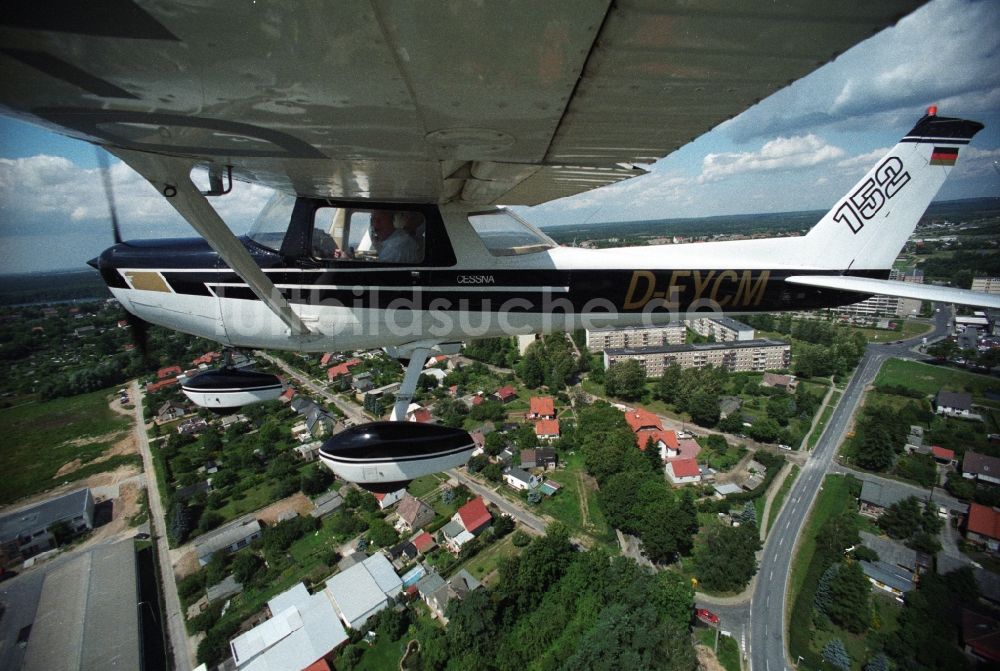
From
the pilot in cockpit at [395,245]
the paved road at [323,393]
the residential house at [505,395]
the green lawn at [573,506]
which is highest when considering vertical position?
the pilot in cockpit at [395,245]

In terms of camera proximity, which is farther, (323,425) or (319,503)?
(323,425)

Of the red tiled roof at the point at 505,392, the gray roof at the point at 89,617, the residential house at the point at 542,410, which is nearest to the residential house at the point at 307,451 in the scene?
the gray roof at the point at 89,617

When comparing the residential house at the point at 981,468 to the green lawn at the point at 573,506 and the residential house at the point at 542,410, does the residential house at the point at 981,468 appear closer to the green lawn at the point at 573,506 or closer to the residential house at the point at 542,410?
the green lawn at the point at 573,506

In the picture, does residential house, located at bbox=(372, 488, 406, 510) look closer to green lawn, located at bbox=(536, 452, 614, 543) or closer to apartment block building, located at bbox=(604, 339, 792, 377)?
green lawn, located at bbox=(536, 452, 614, 543)

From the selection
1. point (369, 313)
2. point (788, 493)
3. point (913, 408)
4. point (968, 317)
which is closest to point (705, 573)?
point (788, 493)

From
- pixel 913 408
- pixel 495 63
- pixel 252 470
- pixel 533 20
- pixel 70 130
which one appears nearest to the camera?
pixel 533 20

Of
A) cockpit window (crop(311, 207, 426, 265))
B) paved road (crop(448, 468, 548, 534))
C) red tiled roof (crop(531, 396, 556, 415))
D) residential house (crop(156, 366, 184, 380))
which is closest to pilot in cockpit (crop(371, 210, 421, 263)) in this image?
cockpit window (crop(311, 207, 426, 265))

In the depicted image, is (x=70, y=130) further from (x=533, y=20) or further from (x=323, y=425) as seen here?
(x=323, y=425)
